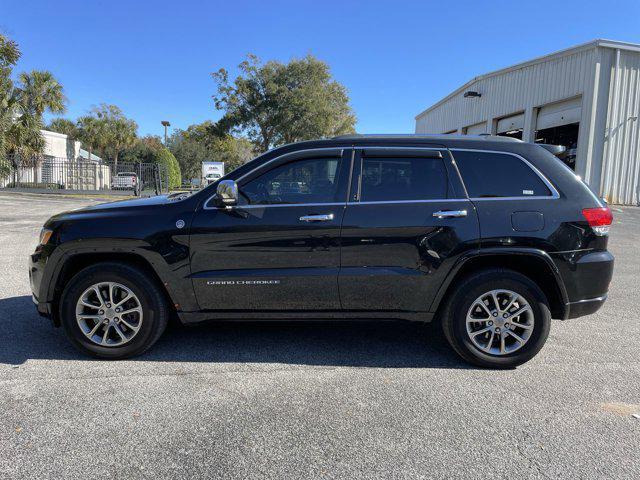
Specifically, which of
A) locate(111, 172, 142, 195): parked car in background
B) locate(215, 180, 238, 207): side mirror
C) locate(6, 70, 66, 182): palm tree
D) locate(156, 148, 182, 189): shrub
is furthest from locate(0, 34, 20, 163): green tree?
locate(215, 180, 238, 207): side mirror

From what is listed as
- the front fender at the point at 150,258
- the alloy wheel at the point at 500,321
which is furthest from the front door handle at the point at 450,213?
the front fender at the point at 150,258

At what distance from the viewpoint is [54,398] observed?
10.9 ft

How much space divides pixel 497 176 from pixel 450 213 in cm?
53

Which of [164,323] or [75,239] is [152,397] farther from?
[75,239]

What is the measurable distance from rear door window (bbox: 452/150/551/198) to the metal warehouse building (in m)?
17.4

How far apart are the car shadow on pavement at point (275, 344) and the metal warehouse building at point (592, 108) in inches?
694

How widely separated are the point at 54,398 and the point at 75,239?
124 cm

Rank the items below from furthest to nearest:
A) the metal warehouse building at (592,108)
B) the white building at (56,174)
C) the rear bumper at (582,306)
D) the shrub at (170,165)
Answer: the shrub at (170,165) < the white building at (56,174) < the metal warehouse building at (592,108) < the rear bumper at (582,306)

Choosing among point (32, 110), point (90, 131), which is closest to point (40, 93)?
point (32, 110)

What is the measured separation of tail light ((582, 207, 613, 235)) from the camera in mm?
3828

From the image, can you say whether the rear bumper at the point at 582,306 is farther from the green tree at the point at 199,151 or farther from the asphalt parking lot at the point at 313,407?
the green tree at the point at 199,151

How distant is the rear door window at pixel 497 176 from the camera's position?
3.88 m

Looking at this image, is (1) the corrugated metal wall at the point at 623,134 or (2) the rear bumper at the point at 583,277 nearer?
(2) the rear bumper at the point at 583,277

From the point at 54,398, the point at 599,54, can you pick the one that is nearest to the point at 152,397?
the point at 54,398
